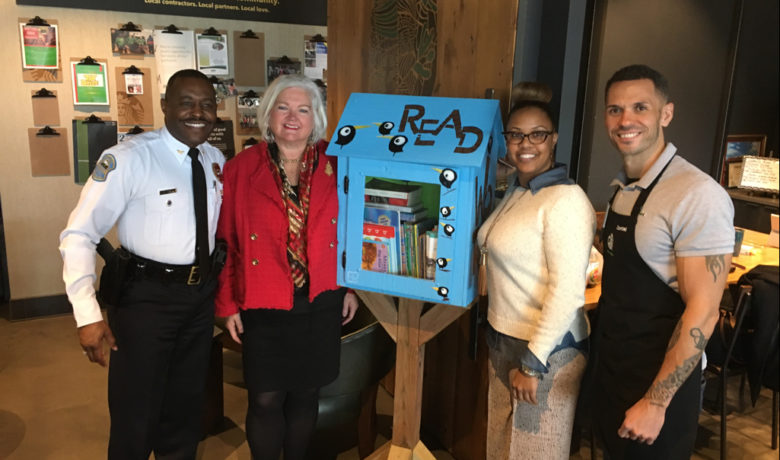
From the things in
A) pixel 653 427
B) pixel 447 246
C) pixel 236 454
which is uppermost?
pixel 447 246

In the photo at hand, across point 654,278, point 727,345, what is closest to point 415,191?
point 654,278

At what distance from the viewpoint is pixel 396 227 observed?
1.93m

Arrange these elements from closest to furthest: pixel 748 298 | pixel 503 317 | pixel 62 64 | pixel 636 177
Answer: pixel 636 177
pixel 503 317
pixel 748 298
pixel 62 64

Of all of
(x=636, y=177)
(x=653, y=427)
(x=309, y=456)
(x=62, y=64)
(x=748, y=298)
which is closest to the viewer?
(x=653, y=427)

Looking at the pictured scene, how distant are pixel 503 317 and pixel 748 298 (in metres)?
1.30

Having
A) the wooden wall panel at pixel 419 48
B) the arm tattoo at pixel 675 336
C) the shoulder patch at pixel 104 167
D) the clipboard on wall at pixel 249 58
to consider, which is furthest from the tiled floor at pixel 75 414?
the clipboard on wall at pixel 249 58

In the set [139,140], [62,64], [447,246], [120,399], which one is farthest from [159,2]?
[447,246]

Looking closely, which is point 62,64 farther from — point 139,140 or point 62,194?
point 139,140

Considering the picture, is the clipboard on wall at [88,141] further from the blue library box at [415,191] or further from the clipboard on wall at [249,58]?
the blue library box at [415,191]

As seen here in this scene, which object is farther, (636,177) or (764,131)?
(764,131)

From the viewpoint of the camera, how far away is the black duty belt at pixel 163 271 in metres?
2.02

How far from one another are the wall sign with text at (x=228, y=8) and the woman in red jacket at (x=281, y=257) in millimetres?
2535

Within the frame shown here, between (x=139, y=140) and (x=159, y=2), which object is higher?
(x=159, y=2)

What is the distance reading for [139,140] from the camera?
2074mm
